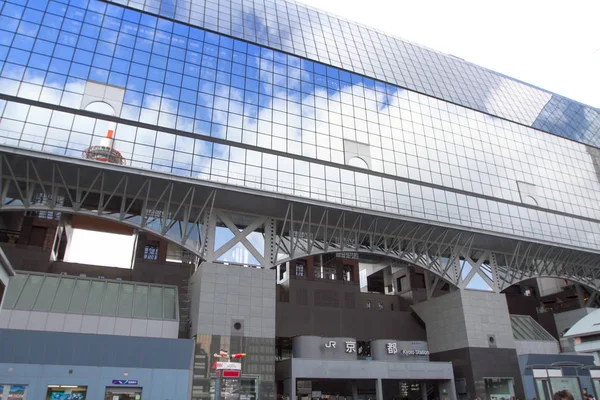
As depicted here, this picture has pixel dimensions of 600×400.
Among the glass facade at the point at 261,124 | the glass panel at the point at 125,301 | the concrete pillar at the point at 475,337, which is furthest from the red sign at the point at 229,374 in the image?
the concrete pillar at the point at 475,337

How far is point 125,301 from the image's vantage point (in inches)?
1309

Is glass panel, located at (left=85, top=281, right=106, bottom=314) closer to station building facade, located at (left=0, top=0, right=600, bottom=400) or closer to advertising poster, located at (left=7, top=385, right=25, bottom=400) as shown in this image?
station building facade, located at (left=0, top=0, right=600, bottom=400)

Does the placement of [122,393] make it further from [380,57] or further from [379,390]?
[380,57]

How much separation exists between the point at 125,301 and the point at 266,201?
498 inches

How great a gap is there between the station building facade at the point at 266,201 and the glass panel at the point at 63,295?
0.74ft

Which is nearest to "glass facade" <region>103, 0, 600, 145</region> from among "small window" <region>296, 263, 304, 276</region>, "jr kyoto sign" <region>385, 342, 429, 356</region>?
"small window" <region>296, 263, 304, 276</region>

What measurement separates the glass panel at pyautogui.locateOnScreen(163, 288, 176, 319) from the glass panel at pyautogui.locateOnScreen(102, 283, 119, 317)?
11.1 ft

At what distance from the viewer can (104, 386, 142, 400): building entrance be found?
27312mm

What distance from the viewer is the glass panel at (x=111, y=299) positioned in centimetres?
3178

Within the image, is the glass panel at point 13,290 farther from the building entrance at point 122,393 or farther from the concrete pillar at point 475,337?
the concrete pillar at point 475,337

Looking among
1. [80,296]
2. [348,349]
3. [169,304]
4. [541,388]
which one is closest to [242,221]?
[169,304]

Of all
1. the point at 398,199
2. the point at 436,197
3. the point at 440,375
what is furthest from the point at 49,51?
the point at 440,375

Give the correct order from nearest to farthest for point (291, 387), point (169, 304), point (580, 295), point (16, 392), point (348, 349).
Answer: point (16, 392) → point (169, 304) → point (291, 387) → point (348, 349) → point (580, 295)

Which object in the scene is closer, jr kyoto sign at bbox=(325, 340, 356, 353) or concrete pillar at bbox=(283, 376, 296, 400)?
concrete pillar at bbox=(283, 376, 296, 400)
